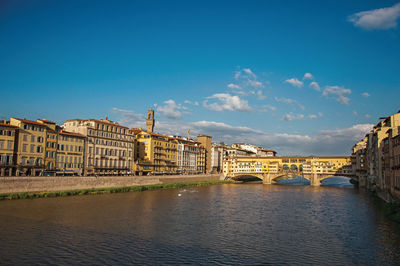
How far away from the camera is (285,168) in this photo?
398ft

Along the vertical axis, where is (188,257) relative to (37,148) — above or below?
below

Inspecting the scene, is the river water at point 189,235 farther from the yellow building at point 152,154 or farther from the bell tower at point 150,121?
the bell tower at point 150,121

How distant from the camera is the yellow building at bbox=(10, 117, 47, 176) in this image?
57969 mm

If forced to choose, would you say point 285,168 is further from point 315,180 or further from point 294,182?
point 294,182

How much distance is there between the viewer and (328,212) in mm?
46000

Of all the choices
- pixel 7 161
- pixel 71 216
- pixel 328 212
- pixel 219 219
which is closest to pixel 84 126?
pixel 7 161

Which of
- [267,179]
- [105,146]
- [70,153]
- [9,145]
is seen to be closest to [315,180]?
[267,179]

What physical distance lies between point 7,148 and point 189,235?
4077 centimetres

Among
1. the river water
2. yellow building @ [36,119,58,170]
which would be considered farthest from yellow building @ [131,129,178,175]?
the river water

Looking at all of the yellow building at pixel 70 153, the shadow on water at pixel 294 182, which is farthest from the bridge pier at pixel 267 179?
the yellow building at pixel 70 153

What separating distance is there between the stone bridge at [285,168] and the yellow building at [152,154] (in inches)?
1067

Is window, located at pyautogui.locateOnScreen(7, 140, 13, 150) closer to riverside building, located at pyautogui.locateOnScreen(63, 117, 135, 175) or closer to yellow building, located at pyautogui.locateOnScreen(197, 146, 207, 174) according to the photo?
riverside building, located at pyautogui.locateOnScreen(63, 117, 135, 175)

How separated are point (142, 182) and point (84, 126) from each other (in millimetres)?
18999

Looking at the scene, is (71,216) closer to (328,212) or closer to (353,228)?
(353,228)
